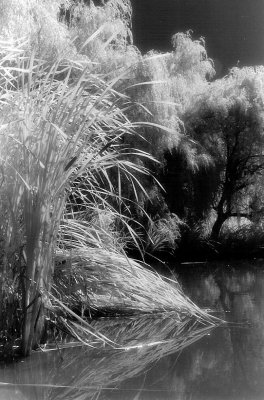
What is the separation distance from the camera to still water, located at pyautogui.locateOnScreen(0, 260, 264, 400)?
1.99 meters

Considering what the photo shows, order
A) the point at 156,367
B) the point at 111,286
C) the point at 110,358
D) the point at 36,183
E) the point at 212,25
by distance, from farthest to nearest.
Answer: the point at 212,25 → the point at 111,286 → the point at 36,183 → the point at 110,358 → the point at 156,367

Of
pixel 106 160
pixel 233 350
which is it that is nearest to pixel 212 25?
pixel 106 160

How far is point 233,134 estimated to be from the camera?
937 centimetres

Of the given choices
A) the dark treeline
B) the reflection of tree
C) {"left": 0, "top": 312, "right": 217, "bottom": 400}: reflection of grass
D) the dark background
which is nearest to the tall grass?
the dark treeline

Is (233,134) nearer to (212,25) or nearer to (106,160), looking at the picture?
(212,25)

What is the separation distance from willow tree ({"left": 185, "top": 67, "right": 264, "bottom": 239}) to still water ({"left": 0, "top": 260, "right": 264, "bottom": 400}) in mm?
6161

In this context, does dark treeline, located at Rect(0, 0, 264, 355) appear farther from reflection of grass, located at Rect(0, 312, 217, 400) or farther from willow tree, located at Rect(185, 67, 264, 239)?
reflection of grass, located at Rect(0, 312, 217, 400)

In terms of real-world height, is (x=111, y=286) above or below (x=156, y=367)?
above

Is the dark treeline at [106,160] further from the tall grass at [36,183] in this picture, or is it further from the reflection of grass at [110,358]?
the reflection of grass at [110,358]

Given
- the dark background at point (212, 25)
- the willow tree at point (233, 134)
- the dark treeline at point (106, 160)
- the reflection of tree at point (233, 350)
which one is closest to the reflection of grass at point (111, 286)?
the dark treeline at point (106, 160)

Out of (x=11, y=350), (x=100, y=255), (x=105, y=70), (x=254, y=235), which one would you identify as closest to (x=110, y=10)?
(x=105, y=70)

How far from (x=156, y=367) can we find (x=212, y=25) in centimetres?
603

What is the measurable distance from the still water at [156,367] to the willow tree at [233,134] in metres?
6.16

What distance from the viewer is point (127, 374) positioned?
86.4 inches
